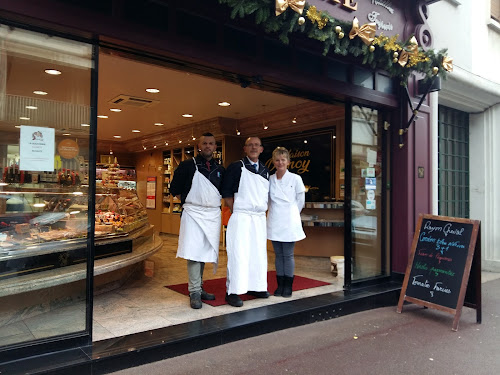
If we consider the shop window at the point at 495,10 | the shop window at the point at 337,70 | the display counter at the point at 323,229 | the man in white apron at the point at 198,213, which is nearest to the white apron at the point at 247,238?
the man in white apron at the point at 198,213

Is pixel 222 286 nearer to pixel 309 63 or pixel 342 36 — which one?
pixel 309 63

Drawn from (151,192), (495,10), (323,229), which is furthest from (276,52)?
(151,192)

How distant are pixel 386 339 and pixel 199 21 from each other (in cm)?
340

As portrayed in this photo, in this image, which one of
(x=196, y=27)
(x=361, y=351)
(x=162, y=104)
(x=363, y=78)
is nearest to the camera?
(x=361, y=351)

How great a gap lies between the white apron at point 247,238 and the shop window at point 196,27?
1378 millimetres

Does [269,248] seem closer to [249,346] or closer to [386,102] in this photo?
[386,102]

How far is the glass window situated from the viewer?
2.89 meters

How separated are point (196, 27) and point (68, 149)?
1.54 m

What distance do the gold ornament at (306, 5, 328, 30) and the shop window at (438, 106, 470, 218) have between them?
4682mm

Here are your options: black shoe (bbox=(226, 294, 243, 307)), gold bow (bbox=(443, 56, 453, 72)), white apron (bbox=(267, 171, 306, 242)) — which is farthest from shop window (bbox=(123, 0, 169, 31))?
gold bow (bbox=(443, 56, 453, 72))

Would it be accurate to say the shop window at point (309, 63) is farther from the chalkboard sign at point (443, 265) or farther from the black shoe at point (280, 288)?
the black shoe at point (280, 288)

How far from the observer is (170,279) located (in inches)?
217

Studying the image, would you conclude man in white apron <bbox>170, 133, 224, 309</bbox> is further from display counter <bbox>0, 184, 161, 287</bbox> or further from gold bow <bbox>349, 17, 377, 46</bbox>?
gold bow <bbox>349, 17, 377, 46</bbox>

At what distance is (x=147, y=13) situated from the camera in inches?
128
